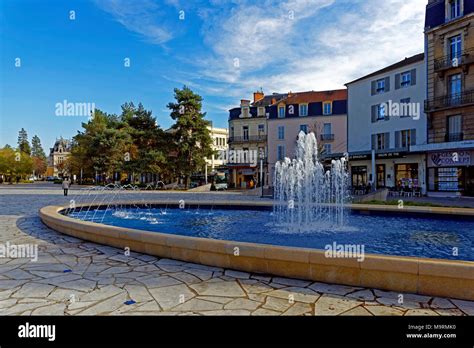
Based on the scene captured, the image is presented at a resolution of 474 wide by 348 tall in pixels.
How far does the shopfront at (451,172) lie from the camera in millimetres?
24734

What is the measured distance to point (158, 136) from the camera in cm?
4369

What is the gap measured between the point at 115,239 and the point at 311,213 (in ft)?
28.2

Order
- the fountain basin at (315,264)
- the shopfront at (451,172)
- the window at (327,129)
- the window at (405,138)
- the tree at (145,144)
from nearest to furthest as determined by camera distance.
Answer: the fountain basin at (315,264) < the shopfront at (451,172) < the window at (405,138) < the tree at (145,144) < the window at (327,129)

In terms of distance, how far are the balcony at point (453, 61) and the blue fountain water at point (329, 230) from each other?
18.3 meters

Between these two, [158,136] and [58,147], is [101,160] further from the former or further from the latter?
[58,147]

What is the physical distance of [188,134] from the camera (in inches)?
1634

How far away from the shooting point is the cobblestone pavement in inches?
158

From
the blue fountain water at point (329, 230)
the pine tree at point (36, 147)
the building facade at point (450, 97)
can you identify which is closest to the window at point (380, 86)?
the building facade at point (450, 97)

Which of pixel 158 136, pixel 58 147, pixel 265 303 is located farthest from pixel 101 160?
pixel 58 147

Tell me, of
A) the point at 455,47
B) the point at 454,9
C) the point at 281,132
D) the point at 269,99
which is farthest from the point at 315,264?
the point at 269,99

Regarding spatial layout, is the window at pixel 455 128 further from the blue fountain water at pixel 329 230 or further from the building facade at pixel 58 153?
the building facade at pixel 58 153

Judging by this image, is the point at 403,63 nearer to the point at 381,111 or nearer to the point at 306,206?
the point at 381,111

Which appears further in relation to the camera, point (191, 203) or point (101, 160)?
point (101, 160)
